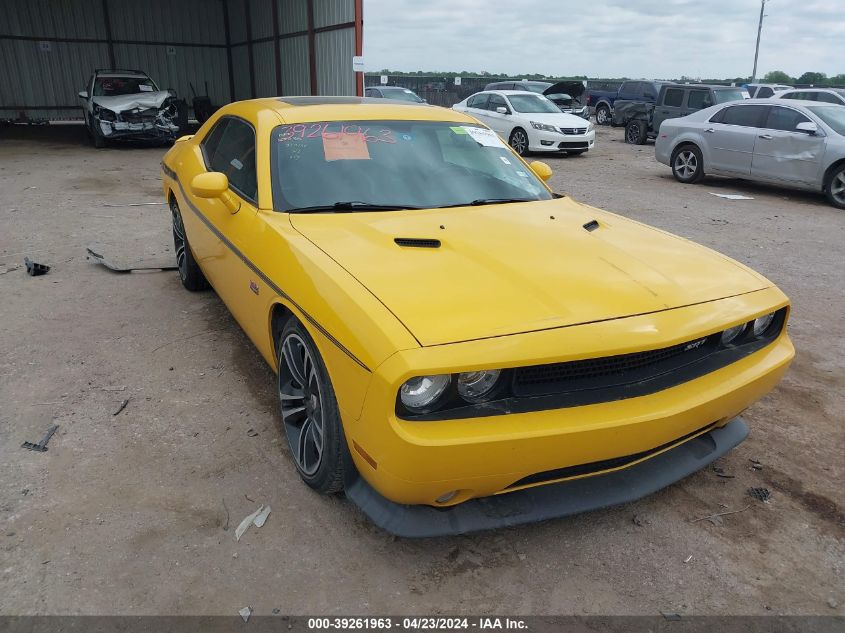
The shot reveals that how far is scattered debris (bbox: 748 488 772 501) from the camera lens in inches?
107

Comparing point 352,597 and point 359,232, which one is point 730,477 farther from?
point 359,232

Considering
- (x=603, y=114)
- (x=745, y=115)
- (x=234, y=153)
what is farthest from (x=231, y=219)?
(x=603, y=114)

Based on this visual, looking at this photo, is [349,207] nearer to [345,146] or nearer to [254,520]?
[345,146]

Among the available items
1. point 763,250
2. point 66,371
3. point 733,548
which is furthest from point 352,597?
point 763,250

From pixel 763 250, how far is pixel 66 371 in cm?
673

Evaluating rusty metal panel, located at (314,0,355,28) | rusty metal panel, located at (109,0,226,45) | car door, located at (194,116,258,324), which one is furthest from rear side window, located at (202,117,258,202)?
rusty metal panel, located at (109,0,226,45)

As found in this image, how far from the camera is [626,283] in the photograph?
240 cm

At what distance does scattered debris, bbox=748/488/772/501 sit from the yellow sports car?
23 cm

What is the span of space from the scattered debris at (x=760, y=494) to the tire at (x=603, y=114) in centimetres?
2328

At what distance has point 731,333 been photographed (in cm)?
262

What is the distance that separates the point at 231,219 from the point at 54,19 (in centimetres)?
2147

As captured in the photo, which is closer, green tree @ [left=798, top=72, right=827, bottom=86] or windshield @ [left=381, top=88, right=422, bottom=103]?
windshield @ [left=381, top=88, right=422, bottom=103]

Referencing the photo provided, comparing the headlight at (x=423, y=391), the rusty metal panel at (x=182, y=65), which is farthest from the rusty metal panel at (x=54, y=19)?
the headlight at (x=423, y=391)

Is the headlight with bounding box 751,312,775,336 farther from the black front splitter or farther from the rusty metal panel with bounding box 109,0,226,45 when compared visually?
the rusty metal panel with bounding box 109,0,226,45
